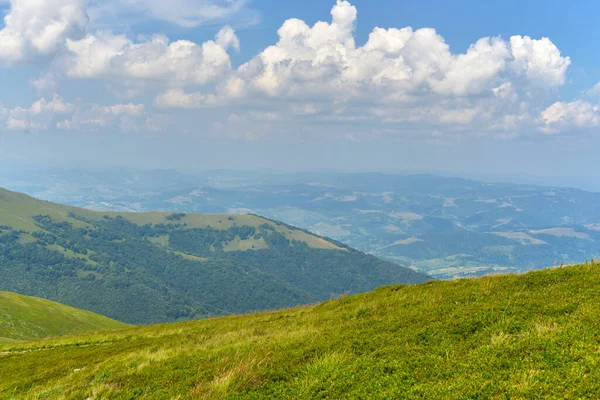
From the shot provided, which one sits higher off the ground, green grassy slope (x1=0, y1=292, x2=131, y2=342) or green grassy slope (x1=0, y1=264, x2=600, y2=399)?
green grassy slope (x1=0, y1=264, x2=600, y2=399)

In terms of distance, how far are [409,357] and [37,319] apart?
11163 cm

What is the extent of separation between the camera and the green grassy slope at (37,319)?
251ft

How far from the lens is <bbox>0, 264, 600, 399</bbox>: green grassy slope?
10445 millimetres

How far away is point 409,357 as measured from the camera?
12914 millimetres

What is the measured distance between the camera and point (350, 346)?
48.9 feet

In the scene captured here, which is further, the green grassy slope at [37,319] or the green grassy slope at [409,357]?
the green grassy slope at [37,319]

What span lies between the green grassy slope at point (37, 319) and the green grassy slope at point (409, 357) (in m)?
70.5

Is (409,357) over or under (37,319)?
over

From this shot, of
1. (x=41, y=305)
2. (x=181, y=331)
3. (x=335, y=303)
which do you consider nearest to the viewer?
(x=335, y=303)

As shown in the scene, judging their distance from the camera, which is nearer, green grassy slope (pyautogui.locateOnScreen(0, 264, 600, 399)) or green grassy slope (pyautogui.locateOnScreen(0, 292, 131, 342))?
green grassy slope (pyautogui.locateOnScreen(0, 264, 600, 399))

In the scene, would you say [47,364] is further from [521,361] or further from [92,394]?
[521,361]

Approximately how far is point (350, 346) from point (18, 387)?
17.6 m

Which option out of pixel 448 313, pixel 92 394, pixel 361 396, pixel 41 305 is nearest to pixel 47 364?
pixel 92 394

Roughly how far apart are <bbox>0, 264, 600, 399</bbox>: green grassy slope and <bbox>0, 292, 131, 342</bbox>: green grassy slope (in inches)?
2775
